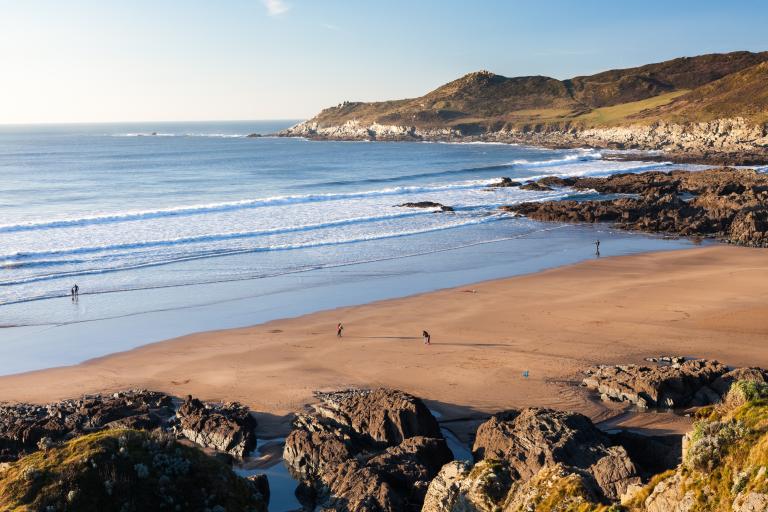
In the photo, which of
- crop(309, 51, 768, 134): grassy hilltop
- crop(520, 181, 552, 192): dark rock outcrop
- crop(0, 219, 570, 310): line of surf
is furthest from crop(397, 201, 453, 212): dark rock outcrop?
crop(309, 51, 768, 134): grassy hilltop

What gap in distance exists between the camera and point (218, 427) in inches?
570

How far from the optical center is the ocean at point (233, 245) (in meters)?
25.2

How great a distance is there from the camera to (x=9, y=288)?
2898 centimetres

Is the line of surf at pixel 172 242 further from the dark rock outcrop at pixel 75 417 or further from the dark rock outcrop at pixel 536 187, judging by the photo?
the dark rock outcrop at pixel 75 417

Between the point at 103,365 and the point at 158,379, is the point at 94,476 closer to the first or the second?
the point at 158,379

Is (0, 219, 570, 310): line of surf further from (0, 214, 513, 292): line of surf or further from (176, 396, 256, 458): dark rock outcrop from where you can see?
(176, 396, 256, 458): dark rock outcrop

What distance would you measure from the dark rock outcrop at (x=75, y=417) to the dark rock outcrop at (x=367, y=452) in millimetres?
3585

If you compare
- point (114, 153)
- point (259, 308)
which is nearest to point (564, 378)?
point (259, 308)

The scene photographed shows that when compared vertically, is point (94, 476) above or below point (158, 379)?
above

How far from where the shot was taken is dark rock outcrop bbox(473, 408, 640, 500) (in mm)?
11664

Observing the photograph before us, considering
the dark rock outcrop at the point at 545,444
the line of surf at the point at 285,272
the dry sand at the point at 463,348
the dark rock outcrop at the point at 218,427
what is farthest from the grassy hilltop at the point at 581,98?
the dark rock outcrop at the point at 218,427

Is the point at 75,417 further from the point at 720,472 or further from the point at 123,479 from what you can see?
the point at 720,472

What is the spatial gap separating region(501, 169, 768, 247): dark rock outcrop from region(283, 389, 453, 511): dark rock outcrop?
3039 centimetres

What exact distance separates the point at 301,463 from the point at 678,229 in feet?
115
